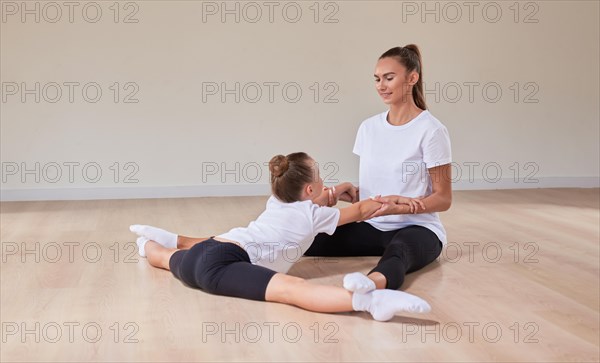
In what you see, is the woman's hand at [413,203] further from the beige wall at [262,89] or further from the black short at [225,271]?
the beige wall at [262,89]

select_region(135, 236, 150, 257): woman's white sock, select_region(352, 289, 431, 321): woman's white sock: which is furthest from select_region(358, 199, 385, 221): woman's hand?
select_region(135, 236, 150, 257): woman's white sock

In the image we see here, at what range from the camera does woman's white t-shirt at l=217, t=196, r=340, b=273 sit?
2.88 meters

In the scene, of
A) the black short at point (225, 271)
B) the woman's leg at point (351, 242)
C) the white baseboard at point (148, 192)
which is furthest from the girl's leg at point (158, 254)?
the white baseboard at point (148, 192)

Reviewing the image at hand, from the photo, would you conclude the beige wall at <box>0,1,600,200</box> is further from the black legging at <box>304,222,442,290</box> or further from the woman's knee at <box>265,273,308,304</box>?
the woman's knee at <box>265,273,308,304</box>

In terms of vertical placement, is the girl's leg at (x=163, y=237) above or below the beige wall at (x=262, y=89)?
below

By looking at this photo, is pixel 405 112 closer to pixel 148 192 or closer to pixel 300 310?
pixel 300 310

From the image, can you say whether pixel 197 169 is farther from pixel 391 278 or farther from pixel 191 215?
pixel 391 278

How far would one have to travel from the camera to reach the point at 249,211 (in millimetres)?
4996

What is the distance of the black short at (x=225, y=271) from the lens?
270cm

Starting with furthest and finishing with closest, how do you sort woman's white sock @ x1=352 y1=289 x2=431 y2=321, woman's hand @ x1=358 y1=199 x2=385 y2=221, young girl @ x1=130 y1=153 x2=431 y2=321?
woman's hand @ x1=358 y1=199 x2=385 y2=221 < young girl @ x1=130 y1=153 x2=431 y2=321 < woman's white sock @ x1=352 y1=289 x2=431 y2=321

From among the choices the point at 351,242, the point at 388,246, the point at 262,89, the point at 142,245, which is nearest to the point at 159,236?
the point at 142,245

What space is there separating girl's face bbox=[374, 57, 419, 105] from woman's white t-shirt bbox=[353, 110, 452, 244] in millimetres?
118

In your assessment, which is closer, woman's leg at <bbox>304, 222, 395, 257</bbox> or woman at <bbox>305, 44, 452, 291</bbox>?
woman at <bbox>305, 44, 452, 291</bbox>

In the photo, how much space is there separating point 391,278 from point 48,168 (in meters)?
3.50
